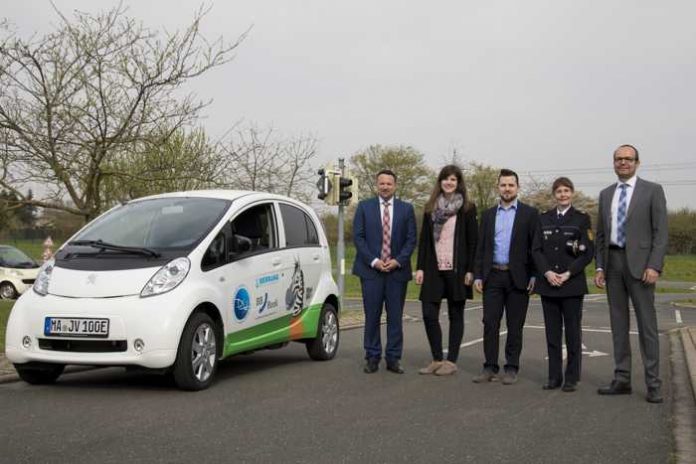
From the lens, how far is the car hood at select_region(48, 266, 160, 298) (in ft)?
24.1

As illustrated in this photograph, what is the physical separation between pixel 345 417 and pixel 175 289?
1.92 meters

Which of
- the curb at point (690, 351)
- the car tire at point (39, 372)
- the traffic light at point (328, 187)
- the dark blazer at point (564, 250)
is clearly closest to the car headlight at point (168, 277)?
the car tire at point (39, 372)

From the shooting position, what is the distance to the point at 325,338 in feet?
33.2

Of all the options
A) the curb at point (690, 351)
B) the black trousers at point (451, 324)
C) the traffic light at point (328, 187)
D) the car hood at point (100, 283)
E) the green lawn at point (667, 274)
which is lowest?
the green lawn at point (667, 274)

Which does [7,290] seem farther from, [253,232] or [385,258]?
[385,258]

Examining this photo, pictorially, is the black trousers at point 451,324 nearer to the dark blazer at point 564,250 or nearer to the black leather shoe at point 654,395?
the dark blazer at point 564,250

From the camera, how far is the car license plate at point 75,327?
285 inches

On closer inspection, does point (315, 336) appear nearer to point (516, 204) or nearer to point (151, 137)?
point (516, 204)

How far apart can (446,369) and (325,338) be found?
1.79 m

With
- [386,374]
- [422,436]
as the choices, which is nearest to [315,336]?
[386,374]

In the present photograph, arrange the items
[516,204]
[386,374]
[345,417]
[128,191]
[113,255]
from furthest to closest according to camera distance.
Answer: [128,191] → [386,374] → [516,204] → [113,255] → [345,417]

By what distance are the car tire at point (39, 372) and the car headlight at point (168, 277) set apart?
1.07 meters

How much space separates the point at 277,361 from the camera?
10086 millimetres

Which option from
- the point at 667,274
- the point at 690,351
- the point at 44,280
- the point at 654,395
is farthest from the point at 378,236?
the point at 667,274
